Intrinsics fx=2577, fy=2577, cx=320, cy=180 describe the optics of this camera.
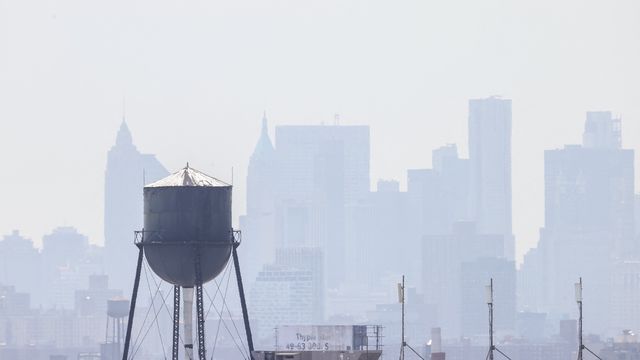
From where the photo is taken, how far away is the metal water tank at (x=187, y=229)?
12131cm

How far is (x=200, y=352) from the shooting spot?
121250 millimetres

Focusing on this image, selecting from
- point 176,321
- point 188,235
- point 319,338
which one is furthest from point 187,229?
point 319,338

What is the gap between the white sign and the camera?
13950 centimetres

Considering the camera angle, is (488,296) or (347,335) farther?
(347,335)

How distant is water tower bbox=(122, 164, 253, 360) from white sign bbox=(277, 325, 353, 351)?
17.0 metres

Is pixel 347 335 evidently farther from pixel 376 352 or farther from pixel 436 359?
pixel 436 359

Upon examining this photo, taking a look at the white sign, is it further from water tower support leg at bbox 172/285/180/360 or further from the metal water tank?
the metal water tank

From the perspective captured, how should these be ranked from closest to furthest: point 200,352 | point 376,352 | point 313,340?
1. point 200,352
2. point 376,352
3. point 313,340

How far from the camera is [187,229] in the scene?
121750 mm

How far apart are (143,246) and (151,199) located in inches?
107

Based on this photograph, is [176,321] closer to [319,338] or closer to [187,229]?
[187,229]

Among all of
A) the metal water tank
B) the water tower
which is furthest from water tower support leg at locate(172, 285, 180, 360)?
the metal water tank

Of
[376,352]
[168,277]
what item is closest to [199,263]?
[168,277]

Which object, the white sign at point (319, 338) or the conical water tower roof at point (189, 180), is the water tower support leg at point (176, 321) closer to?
the conical water tower roof at point (189, 180)
